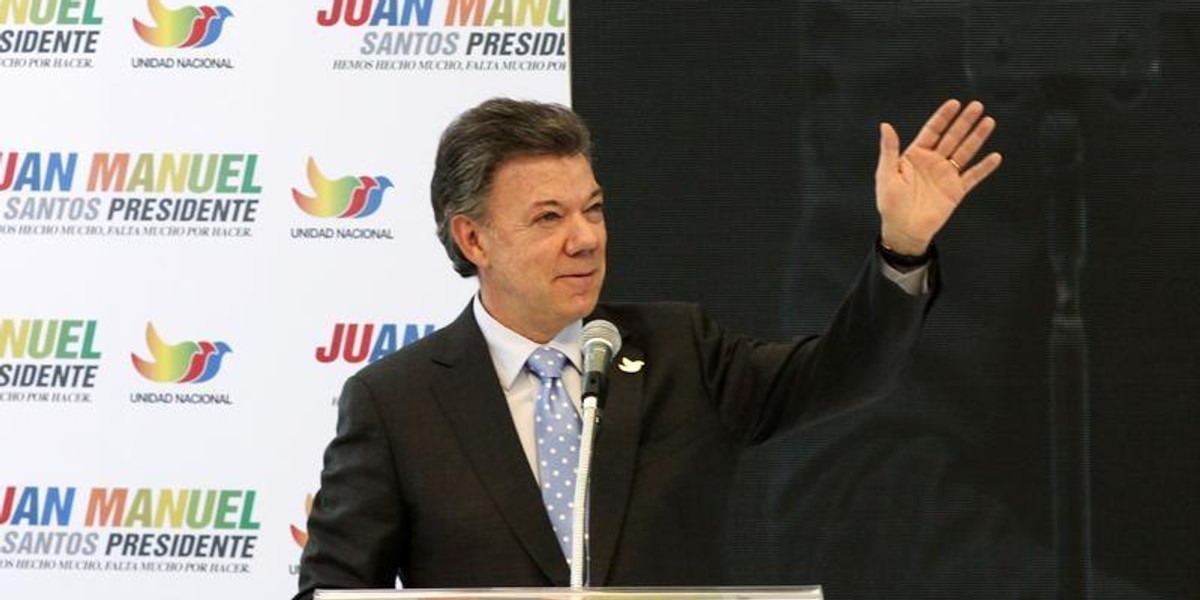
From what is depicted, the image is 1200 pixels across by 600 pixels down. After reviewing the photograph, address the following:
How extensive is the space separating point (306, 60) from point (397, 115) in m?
0.29

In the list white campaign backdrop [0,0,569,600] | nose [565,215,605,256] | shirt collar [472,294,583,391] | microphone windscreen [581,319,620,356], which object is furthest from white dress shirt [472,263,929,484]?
white campaign backdrop [0,0,569,600]

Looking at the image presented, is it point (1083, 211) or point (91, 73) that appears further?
point (91, 73)

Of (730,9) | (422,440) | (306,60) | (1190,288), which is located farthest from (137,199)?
(1190,288)

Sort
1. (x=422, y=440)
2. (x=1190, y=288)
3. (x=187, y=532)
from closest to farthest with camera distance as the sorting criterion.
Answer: (x=422, y=440), (x=1190, y=288), (x=187, y=532)

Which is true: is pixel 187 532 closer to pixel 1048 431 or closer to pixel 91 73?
pixel 91 73

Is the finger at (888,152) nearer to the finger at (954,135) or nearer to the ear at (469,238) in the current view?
the finger at (954,135)

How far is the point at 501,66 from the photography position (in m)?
4.50

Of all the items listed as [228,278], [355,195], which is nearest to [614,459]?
[355,195]

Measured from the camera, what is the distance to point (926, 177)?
7.92ft

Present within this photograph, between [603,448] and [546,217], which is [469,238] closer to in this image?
[546,217]

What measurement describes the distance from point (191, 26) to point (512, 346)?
7.68ft

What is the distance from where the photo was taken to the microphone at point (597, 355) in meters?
2.13

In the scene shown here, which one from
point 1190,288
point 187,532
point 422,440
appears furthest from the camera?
point 187,532

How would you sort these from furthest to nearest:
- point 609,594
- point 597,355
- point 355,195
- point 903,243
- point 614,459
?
point 355,195, point 614,459, point 903,243, point 597,355, point 609,594
